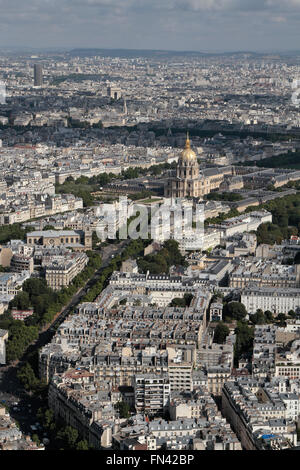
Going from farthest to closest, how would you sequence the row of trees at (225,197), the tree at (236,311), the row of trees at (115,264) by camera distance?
the row of trees at (225,197), the row of trees at (115,264), the tree at (236,311)

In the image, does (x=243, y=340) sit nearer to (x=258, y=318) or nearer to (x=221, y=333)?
(x=221, y=333)

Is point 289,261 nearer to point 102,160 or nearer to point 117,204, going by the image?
point 117,204

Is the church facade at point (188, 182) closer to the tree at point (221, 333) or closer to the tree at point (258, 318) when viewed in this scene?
the tree at point (258, 318)

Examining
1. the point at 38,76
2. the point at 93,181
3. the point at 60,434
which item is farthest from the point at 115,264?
the point at 38,76

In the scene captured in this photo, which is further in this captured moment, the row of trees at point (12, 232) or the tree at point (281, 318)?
the row of trees at point (12, 232)

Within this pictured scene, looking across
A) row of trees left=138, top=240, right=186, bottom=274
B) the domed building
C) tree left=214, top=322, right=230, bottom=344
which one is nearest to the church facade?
the domed building

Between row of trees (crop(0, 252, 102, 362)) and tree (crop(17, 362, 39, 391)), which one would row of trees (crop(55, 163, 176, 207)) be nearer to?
row of trees (crop(0, 252, 102, 362))

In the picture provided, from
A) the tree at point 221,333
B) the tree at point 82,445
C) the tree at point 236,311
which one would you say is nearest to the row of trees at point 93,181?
the tree at point 236,311

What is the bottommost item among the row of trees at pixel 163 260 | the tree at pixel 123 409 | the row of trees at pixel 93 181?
the row of trees at pixel 93 181
